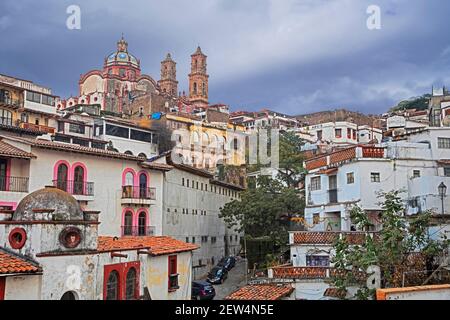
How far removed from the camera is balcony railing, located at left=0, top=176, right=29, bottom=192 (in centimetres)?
1798

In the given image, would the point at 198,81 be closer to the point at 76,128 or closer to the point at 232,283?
the point at 76,128

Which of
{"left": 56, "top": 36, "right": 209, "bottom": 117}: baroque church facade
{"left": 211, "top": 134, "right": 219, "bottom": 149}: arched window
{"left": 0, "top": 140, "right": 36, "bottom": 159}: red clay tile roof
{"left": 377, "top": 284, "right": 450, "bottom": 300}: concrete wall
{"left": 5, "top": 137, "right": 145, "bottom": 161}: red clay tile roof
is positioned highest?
{"left": 56, "top": 36, "right": 209, "bottom": 117}: baroque church facade

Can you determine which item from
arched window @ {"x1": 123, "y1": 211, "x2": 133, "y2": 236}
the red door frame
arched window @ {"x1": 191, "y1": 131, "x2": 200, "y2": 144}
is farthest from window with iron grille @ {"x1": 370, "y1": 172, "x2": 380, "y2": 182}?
arched window @ {"x1": 191, "y1": 131, "x2": 200, "y2": 144}

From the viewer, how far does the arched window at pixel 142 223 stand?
22.7m

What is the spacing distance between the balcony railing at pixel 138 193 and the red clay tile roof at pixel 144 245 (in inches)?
148

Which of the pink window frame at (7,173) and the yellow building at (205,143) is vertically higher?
the yellow building at (205,143)

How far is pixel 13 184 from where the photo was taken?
59.9 ft

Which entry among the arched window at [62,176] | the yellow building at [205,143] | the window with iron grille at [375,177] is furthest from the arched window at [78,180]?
the yellow building at [205,143]

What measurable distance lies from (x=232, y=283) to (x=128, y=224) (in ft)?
22.5

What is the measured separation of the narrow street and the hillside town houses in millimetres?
1742

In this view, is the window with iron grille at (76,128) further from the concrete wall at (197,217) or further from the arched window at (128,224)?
the arched window at (128,224)

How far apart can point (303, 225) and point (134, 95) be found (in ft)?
134

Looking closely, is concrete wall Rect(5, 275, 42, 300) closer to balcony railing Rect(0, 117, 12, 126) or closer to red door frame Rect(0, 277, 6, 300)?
red door frame Rect(0, 277, 6, 300)
